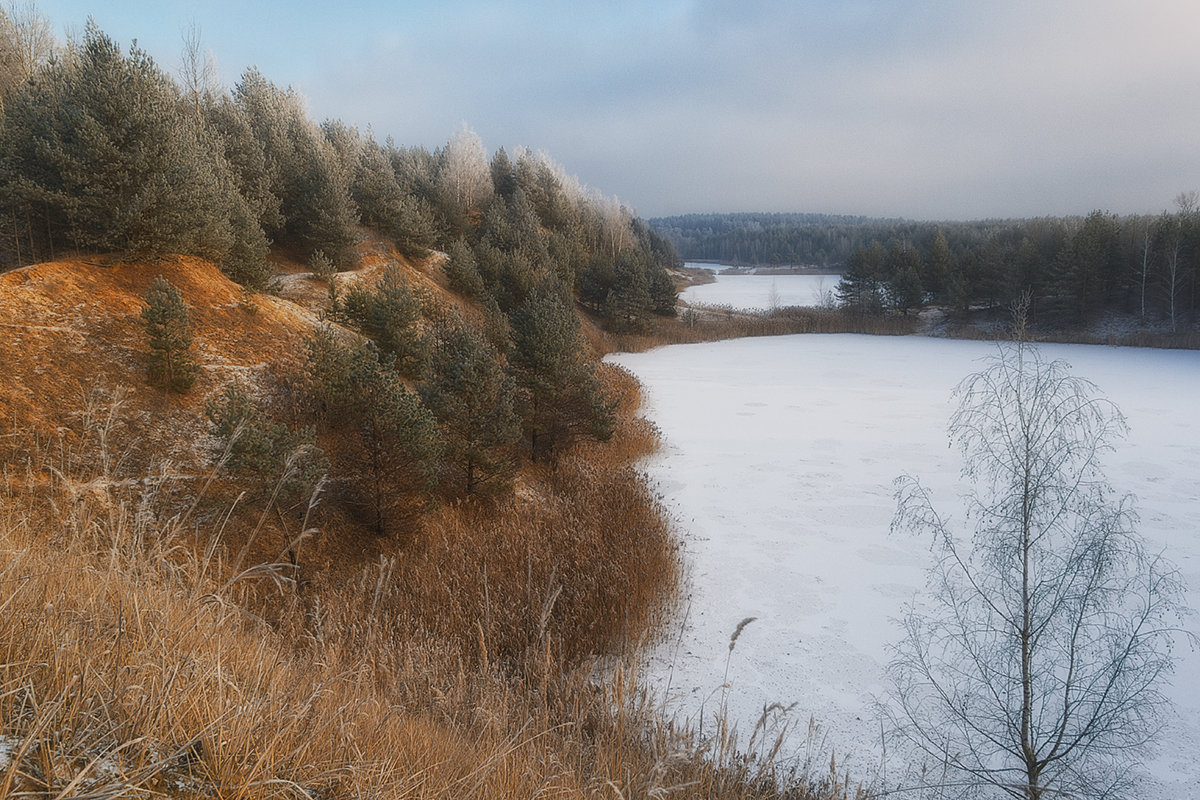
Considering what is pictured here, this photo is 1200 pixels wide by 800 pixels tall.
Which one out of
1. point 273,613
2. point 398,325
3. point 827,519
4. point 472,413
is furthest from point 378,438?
point 827,519

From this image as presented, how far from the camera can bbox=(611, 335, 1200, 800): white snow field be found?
6.03 meters

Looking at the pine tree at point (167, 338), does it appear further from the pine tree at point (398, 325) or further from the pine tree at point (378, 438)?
the pine tree at point (398, 325)

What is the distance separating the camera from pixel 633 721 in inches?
153

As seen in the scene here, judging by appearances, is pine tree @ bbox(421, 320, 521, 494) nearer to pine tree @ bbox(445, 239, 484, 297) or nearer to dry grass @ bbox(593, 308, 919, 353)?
pine tree @ bbox(445, 239, 484, 297)

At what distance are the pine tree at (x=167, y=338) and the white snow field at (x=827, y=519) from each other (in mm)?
8982

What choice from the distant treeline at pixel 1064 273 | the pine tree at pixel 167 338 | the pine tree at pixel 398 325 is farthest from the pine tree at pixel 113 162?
the distant treeline at pixel 1064 273

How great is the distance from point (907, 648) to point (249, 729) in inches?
286

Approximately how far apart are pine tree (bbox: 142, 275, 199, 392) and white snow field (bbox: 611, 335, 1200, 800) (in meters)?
8.98

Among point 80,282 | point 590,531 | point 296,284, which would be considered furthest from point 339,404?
point 296,284

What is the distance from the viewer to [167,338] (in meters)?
9.40

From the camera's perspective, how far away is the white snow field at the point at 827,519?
237 inches

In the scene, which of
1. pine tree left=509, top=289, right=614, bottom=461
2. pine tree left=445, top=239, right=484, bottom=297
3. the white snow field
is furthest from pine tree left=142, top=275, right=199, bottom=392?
pine tree left=445, top=239, right=484, bottom=297

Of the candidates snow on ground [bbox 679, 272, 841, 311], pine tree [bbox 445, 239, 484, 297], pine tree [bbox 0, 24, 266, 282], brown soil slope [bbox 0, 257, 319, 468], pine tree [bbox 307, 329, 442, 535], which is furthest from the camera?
snow on ground [bbox 679, 272, 841, 311]

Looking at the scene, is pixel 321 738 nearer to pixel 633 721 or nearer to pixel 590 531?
pixel 633 721
